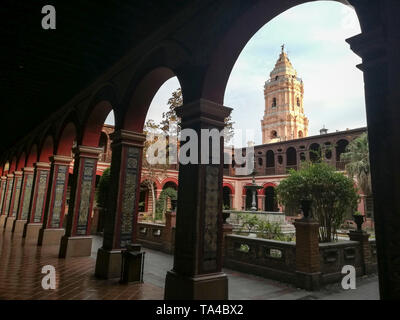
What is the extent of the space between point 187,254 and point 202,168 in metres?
1.20

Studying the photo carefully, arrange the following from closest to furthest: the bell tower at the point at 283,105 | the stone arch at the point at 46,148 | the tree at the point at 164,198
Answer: the stone arch at the point at 46,148 → the tree at the point at 164,198 → the bell tower at the point at 283,105

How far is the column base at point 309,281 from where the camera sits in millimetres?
5656

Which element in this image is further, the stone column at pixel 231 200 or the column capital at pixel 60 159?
the stone column at pixel 231 200

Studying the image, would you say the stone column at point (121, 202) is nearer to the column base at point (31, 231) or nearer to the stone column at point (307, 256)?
the stone column at point (307, 256)

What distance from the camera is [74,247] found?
729 cm

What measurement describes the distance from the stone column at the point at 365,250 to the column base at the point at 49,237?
8.71 meters

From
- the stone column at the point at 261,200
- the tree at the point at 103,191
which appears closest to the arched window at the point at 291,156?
the stone column at the point at 261,200

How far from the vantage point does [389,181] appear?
81.8 inches

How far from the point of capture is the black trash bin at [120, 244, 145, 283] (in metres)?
5.10

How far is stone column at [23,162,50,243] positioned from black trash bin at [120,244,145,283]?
7.52 meters

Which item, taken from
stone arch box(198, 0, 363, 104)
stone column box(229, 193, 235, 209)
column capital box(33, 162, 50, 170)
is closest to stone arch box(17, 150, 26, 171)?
column capital box(33, 162, 50, 170)

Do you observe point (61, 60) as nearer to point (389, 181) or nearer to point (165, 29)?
point (165, 29)

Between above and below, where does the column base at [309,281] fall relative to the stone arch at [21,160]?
below

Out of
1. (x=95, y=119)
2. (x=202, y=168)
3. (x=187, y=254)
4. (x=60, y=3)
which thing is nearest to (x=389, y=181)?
(x=202, y=168)
